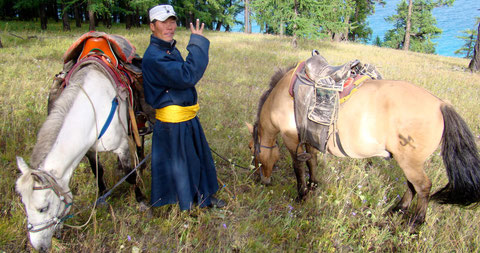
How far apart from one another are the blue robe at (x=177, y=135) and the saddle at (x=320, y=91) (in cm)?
108

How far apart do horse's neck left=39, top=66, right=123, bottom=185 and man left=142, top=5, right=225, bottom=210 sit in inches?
15.1

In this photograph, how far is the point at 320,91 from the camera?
8.29 ft

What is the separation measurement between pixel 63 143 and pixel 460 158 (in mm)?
3275

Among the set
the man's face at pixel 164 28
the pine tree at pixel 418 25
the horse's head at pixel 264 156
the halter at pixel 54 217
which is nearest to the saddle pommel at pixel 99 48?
the man's face at pixel 164 28

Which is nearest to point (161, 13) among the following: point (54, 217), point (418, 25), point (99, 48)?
point (99, 48)

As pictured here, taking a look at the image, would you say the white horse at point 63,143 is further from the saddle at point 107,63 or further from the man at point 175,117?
the man at point 175,117

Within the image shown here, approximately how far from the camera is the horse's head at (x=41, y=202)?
1.56 meters

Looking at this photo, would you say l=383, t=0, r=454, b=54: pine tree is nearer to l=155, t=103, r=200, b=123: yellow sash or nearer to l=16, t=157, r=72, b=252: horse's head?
l=155, t=103, r=200, b=123: yellow sash

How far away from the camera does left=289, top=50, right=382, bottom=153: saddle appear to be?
2461 mm

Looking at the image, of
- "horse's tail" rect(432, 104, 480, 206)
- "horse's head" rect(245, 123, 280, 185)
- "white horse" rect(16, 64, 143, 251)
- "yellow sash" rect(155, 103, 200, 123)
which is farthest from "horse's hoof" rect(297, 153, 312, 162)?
"white horse" rect(16, 64, 143, 251)

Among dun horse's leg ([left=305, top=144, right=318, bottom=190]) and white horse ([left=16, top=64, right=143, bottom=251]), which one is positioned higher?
white horse ([left=16, top=64, right=143, bottom=251])

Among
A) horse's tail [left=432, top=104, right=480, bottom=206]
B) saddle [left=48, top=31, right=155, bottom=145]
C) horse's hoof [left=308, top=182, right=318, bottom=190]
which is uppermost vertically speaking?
saddle [left=48, top=31, right=155, bottom=145]

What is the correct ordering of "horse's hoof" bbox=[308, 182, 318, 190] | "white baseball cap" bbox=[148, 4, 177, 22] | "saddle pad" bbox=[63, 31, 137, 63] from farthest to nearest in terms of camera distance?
"horse's hoof" bbox=[308, 182, 318, 190]
"saddle pad" bbox=[63, 31, 137, 63]
"white baseball cap" bbox=[148, 4, 177, 22]

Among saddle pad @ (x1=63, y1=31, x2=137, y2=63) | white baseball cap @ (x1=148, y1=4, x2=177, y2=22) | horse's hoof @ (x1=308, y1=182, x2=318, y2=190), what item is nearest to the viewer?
white baseball cap @ (x1=148, y1=4, x2=177, y2=22)
